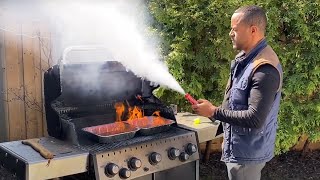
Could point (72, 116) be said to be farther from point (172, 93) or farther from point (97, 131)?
point (172, 93)

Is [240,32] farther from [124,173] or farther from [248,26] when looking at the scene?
[124,173]

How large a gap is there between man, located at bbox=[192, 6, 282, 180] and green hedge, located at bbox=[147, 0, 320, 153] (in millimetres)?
1816

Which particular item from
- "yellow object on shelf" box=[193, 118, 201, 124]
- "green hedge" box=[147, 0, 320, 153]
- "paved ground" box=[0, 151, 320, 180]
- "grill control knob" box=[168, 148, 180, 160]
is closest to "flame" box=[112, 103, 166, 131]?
"grill control knob" box=[168, 148, 180, 160]

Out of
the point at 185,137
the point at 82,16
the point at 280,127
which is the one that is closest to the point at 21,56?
the point at 82,16

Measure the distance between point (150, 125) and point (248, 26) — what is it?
1356 mm

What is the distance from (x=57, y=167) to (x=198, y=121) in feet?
5.62

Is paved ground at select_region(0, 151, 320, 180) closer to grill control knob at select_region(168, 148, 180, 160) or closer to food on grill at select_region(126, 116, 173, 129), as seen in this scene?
food on grill at select_region(126, 116, 173, 129)

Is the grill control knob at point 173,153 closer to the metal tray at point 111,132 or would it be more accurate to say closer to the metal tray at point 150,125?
the metal tray at point 150,125

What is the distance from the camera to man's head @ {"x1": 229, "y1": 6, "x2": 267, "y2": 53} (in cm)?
298

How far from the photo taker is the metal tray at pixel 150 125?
364 cm

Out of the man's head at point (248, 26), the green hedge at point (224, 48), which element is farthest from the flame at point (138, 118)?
the man's head at point (248, 26)

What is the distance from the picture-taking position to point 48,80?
3.59 metres

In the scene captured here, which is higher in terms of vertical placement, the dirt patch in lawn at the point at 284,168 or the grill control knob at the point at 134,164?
the grill control knob at the point at 134,164

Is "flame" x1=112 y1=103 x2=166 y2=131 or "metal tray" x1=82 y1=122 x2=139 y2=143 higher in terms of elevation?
"flame" x1=112 y1=103 x2=166 y2=131
